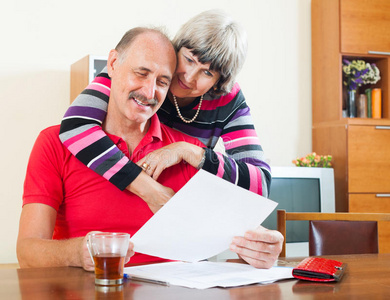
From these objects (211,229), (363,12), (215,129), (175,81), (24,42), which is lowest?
(211,229)

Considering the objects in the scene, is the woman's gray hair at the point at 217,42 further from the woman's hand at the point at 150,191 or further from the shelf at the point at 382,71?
the shelf at the point at 382,71

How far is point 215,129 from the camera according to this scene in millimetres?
1932

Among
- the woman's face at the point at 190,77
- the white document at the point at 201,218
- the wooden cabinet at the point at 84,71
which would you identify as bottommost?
the white document at the point at 201,218

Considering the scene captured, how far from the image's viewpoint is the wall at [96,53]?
3.28 meters

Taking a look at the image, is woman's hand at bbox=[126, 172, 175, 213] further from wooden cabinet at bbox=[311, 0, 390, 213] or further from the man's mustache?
wooden cabinet at bbox=[311, 0, 390, 213]

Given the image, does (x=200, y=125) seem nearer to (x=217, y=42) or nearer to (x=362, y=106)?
(x=217, y=42)

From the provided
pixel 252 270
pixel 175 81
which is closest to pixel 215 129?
pixel 175 81

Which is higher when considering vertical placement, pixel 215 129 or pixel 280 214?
pixel 215 129

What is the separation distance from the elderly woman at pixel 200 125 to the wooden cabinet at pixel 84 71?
125 centimetres

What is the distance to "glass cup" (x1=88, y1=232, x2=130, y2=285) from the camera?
991 mm

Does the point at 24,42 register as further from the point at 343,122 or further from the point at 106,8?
the point at 343,122

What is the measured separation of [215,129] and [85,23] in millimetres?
1882

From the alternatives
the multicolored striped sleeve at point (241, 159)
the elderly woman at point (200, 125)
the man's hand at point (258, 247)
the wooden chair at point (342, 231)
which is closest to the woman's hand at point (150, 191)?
the elderly woman at point (200, 125)

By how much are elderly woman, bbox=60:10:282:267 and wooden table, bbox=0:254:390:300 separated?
0.23 metres
